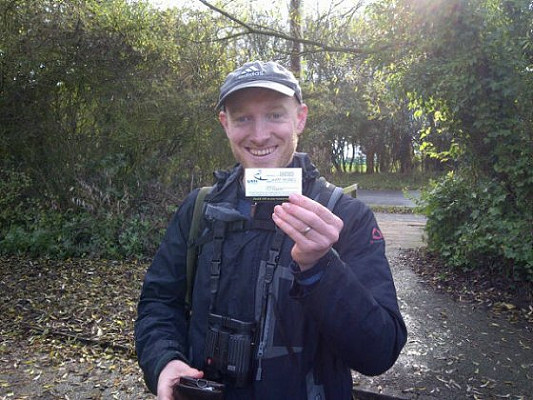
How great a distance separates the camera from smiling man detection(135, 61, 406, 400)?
1.55 meters

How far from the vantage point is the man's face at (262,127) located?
1.86 metres

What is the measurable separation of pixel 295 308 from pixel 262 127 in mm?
677

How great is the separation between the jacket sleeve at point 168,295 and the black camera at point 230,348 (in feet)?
0.52

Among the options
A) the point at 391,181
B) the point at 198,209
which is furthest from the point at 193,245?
the point at 391,181

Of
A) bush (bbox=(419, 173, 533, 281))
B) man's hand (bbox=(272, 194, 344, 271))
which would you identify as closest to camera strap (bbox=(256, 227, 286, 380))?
man's hand (bbox=(272, 194, 344, 271))

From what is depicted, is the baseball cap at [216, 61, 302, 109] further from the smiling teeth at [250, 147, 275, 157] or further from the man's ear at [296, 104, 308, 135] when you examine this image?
the smiling teeth at [250, 147, 275, 157]

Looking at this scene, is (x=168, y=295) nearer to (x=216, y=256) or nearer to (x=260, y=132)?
(x=216, y=256)

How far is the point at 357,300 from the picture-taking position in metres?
1.53

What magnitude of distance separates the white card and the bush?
4.97 meters

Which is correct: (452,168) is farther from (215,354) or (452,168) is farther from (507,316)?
(215,354)

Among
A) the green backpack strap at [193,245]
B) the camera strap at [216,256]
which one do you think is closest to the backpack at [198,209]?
the green backpack strap at [193,245]

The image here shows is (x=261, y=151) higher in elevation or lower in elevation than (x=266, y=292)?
higher

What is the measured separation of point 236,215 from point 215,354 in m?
0.51

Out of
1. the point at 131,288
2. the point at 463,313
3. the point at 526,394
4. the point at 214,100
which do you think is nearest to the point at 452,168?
the point at 463,313
